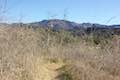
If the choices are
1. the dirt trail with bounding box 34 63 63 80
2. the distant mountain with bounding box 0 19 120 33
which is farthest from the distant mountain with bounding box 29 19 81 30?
the dirt trail with bounding box 34 63 63 80

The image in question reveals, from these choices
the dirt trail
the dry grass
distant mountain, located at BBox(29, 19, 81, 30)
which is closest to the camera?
the dry grass

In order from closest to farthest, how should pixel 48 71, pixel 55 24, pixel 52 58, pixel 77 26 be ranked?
1. pixel 48 71
2. pixel 52 58
3. pixel 55 24
4. pixel 77 26

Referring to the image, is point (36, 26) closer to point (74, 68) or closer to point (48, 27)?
point (48, 27)

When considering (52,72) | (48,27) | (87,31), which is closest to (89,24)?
(87,31)

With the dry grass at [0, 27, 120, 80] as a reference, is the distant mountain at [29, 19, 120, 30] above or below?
above

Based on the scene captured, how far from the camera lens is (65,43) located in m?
9.98

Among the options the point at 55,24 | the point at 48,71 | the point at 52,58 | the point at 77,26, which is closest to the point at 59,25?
the point at 55,24

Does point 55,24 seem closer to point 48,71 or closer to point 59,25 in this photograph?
point 59,25

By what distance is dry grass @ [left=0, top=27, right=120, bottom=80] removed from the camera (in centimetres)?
583

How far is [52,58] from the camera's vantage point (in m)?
8.31

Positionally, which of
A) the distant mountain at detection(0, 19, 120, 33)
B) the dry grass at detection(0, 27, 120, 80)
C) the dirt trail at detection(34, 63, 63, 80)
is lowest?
the dirt trail at detection(34, 63, 63, 80)

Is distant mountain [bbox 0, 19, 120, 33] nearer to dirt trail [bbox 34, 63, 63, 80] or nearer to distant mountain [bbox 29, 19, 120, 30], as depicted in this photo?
distant mountain [bbox 29, 19, 120, 30]

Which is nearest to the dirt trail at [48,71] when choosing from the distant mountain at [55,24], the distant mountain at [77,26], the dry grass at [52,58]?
the dry grass at [52,58]

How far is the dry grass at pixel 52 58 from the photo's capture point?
19.1 feet
